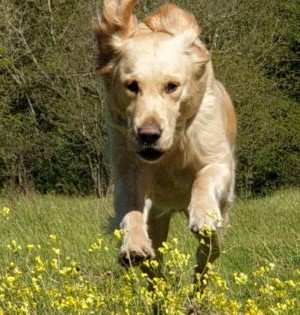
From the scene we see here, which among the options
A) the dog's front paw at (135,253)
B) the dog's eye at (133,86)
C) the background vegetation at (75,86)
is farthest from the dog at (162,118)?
the background vegetation at (75,86)

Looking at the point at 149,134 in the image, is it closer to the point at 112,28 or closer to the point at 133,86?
the point at 133,86

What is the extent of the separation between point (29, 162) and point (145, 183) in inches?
962

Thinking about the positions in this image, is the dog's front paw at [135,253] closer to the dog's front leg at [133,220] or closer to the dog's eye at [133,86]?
the dog's front leg at [133,220]

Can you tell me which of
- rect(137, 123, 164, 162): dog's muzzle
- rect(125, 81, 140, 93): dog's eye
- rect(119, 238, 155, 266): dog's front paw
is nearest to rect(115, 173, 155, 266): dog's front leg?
rect(119, 238, 155, 266): dog's front paw

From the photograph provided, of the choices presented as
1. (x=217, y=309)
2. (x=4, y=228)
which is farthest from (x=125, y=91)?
(x=4, y=228)

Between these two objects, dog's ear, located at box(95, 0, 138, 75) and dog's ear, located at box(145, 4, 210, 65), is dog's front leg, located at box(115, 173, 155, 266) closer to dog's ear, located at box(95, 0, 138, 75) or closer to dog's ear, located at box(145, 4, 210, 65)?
dog's ear, located at box(95, 0, 138, 75)

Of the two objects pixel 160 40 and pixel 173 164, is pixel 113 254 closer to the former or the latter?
pixel 173 164

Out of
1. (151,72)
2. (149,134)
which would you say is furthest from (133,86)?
(149,134)

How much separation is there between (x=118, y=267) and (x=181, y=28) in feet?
5.44

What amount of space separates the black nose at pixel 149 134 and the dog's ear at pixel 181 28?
903 mm

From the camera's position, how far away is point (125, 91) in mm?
5121

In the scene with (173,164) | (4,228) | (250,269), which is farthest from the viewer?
(4,228)

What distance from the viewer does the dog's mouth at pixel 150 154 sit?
4809 millimetres

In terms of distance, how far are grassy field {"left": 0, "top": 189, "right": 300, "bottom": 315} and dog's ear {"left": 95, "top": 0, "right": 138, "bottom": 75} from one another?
1027mm
